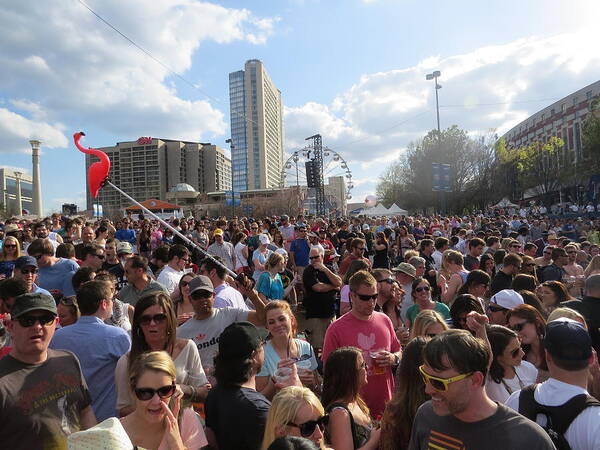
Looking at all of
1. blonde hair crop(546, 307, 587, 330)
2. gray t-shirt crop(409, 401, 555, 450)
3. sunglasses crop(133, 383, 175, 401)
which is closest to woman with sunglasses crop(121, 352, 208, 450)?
sunglasses crop(133, 383, 175, 401)

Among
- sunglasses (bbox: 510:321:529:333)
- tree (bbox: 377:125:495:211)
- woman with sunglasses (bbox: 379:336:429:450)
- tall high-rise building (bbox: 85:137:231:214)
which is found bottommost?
woman with sunglasses (bbox: 379:336:429:450)

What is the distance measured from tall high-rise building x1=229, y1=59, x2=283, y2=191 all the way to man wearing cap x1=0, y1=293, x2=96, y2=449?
9993cm

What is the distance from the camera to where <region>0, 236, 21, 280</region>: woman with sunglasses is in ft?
17.1

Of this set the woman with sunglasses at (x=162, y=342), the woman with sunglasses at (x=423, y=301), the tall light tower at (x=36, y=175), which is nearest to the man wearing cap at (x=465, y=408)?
the woman with sunglasses at (x=162, y=342)

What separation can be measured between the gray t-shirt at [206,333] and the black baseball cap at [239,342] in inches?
41.5

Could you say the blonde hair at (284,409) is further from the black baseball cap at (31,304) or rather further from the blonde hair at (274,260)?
the blonde hair at (274,260)

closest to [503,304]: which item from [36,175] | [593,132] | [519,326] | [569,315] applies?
[519,326]

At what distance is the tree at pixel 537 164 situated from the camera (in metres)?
43.1

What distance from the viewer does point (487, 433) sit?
1729 millimetres

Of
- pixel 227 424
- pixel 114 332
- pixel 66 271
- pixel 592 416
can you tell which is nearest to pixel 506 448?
pixel 592 416

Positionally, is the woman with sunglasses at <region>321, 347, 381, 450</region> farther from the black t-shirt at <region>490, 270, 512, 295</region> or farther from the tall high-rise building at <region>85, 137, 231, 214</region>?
the tall high-rise building at <region>85, 137, 231, 214</region>

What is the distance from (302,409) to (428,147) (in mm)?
44352

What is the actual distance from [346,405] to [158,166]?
137 meters

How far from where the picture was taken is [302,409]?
196cm
